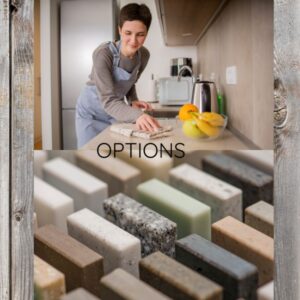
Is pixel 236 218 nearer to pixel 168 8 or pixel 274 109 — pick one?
pixel 274 109

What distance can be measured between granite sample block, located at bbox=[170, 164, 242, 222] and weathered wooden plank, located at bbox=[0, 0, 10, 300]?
1.28 ft

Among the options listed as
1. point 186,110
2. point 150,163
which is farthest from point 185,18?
point 150,163

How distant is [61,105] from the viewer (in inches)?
40.6

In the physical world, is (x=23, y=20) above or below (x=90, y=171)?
above

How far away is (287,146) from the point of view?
3.10ft

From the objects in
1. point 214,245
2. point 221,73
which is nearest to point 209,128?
point 221,73

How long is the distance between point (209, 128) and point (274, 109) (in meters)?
0.16

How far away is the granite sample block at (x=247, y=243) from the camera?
96 cm

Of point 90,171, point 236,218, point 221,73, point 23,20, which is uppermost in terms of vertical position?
point 23,20

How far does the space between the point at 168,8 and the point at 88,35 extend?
8.1 inches

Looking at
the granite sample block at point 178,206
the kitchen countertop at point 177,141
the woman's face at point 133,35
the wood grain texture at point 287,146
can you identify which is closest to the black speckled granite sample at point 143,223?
the granite sample block at point 178,206

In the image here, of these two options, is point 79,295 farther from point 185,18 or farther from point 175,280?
point 185,18

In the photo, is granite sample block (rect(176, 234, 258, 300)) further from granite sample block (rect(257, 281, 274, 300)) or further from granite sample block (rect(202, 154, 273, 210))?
granite sample block (rect(202, 154, 273, 210))

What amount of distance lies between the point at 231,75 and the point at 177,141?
0.67ft
